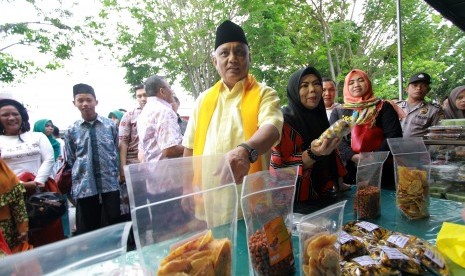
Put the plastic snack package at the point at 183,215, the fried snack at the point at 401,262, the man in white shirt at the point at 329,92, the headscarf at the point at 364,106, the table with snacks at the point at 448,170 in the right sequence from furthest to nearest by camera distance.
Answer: the man in white shirt at the point at 329,92
the headscarf at the point at 364,106
the table with snacks at the point at 448,170
the fried snack at the point at 401,262
the plastic snack package at the point at 183,215

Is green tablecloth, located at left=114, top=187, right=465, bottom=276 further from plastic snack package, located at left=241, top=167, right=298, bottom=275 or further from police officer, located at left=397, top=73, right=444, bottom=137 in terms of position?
police officer, located at left=397, top=73, right=444, bottom=137

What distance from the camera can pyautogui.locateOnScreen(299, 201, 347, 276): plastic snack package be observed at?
67 cm

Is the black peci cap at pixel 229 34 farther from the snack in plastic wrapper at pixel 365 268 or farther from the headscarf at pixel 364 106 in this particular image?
the headscarf at pixel 364 106

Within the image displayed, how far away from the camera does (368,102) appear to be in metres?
2.20

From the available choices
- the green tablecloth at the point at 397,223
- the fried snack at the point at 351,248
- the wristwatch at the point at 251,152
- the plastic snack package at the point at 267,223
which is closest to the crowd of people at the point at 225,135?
the wristwatch at the point at 251,152

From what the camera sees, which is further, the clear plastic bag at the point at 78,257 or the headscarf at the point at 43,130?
the headscarf at the point at 43,130

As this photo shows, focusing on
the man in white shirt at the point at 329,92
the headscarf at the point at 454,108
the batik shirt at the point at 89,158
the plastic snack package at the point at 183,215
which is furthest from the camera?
the headscarf at the point at 454,108

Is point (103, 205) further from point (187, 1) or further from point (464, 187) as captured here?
point (187, 1)

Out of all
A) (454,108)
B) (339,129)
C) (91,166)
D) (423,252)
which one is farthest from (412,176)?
(454,108)

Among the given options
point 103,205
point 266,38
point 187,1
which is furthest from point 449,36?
point 103,205

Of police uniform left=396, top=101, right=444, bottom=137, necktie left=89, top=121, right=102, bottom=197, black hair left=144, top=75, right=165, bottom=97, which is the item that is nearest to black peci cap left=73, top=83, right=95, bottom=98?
necktie left=89, top=121, right=102, bottom=197

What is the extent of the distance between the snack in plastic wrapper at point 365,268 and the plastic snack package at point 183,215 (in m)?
0.35

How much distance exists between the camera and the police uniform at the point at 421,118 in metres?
3.04

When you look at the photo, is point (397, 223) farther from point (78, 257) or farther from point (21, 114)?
point (21, 114)
